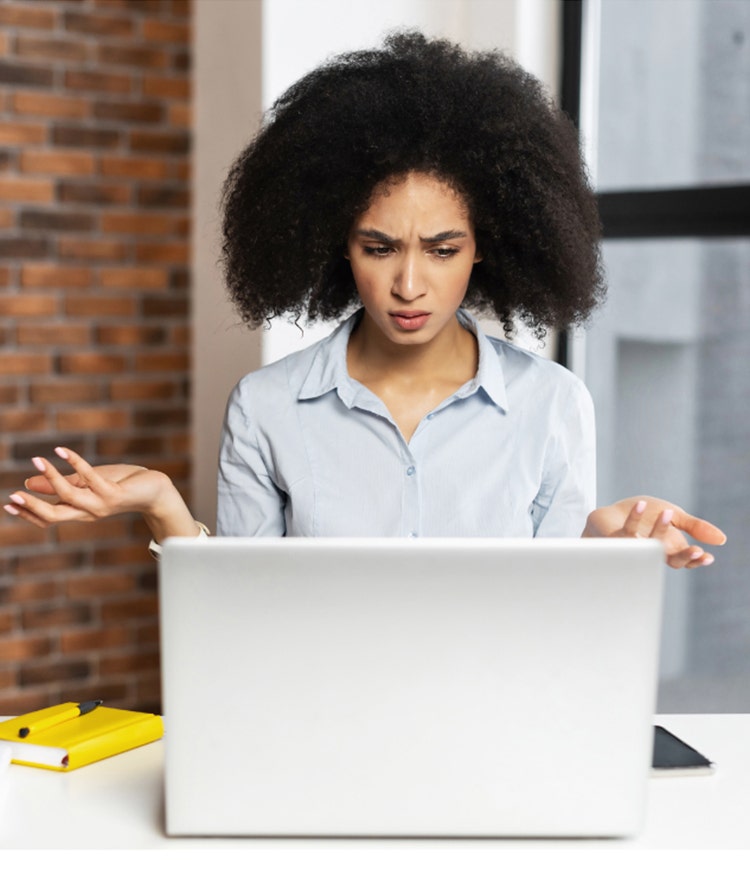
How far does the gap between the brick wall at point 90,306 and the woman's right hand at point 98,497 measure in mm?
1422

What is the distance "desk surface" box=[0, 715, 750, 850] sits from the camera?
3.44 feet

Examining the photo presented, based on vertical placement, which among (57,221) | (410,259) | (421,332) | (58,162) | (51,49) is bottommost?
(421,332)

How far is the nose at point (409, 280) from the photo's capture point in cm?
174

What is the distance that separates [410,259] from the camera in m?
1.76

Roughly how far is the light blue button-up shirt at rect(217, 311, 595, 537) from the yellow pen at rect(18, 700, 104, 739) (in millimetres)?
566

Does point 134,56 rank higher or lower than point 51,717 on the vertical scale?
higher

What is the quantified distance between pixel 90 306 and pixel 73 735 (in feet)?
6.11

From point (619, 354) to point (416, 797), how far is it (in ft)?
7.13

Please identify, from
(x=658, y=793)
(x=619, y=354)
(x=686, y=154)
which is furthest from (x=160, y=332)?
(x=658, y=793)

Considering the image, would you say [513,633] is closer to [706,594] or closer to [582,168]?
[582,168]

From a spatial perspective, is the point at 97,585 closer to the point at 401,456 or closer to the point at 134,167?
the point at 134,167

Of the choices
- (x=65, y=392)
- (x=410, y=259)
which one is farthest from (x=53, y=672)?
(x=410, y=259)

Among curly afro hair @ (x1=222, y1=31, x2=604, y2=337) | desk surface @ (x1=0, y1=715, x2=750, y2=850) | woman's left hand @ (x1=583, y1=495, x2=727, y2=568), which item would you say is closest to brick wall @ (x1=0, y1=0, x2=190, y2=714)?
curly afro hair @ (x1=222, y1=31, x2=604, y2=337)

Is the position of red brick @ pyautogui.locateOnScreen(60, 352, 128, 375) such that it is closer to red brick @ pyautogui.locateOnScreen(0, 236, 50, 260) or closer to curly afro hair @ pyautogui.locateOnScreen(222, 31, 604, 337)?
red brick @ pyautogui.locateOnScreen(0, 236, 50, 260)
